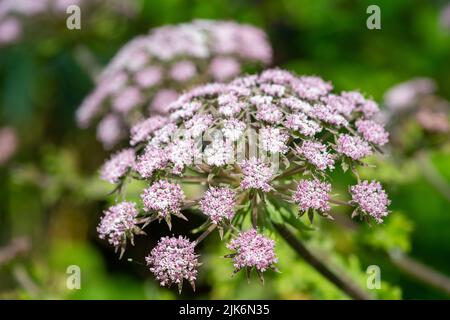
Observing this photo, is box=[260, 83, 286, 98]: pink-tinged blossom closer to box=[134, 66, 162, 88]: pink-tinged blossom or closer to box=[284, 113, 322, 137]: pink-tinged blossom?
box=[284, 113, 322, 137]: pink-tinged blossom

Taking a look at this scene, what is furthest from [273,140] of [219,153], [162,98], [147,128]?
[162,98]

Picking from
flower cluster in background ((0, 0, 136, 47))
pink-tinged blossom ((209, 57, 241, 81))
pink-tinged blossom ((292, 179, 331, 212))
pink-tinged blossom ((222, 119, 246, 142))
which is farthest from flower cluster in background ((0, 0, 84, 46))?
pink-tinged blossom ((292, 179, 331, 212))

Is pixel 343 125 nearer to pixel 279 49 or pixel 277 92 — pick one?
pixel 277 92

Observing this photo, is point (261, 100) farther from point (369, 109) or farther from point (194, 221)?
point (194, 221)

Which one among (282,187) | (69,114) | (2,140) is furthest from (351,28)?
(282,187)

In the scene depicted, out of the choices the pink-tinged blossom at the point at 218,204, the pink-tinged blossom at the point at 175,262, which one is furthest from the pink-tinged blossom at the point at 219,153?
the pink-tinged blossom at the point at 175,262
